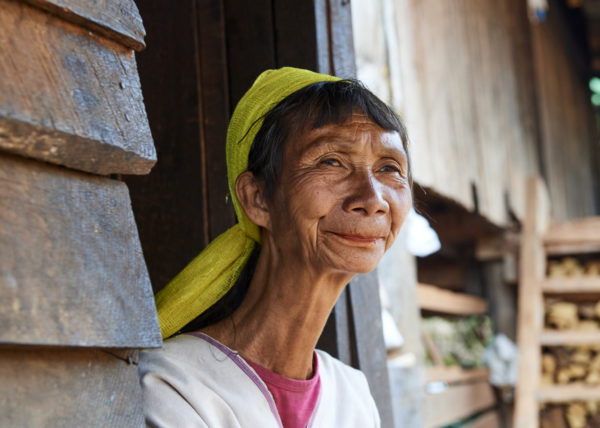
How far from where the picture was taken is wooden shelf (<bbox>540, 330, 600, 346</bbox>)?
18.0ft

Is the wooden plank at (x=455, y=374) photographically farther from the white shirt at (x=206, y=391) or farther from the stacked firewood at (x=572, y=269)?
the white shirt at (x=206, y=391)

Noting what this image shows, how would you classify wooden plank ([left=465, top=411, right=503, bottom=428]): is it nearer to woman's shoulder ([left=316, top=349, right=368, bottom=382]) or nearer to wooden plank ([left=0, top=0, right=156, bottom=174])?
woman's shoulder ([left=316, top=349, right=368, bottom=382])

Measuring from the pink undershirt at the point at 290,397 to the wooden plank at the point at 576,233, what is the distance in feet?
14.8

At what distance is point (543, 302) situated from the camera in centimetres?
596

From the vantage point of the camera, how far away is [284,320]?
197 cm

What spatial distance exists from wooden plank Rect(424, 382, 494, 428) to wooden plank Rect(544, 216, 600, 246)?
1.24 metres

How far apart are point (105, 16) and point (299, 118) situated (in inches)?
28.3

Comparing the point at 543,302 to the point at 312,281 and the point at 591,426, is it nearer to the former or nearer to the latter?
the point at 591,426

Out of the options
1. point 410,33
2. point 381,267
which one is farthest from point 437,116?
point 381,267

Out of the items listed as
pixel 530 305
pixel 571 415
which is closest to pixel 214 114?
pixel 530 305

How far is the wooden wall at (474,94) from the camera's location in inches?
166

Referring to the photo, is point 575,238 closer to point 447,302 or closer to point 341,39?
point 447,302

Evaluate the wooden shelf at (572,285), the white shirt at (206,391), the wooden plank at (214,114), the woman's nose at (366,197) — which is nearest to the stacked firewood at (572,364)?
the wooden shelf at (572,285)

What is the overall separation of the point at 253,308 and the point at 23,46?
97 cm
